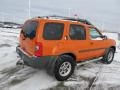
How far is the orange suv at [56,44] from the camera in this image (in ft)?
21.6

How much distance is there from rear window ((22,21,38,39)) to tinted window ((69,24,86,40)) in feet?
4.06

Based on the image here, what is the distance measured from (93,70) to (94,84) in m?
1.91

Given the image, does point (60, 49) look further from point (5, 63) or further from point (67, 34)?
point (5, 63)

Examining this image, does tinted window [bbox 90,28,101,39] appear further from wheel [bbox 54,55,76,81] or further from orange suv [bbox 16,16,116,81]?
wheel [bbox 54,55,76,81]

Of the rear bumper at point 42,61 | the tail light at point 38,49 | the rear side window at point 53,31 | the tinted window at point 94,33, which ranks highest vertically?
the rear side window at point 53,31

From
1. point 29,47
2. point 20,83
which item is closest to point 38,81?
point 20,83

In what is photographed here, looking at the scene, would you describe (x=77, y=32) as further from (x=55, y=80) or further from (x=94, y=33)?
(x=55, y=80)

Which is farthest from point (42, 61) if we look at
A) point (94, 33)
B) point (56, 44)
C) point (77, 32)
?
point (94, 33)

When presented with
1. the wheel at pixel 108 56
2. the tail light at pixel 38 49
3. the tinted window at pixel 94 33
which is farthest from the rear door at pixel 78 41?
the wheel at pixel 108 56

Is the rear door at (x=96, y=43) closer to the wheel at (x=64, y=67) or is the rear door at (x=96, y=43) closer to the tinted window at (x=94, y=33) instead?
the tinted window at (x=94, y=33)

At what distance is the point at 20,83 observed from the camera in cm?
672

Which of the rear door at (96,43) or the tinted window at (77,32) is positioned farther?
the rear door at (96,43)

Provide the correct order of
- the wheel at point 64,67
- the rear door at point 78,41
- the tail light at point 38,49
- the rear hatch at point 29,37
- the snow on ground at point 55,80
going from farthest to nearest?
1. the rear door at point 78,41
2. the wheel at point 64,67
3. the rear hatch at point 29,37
4. the snow on ground at point 55,80
5. the tail light at point 38,49

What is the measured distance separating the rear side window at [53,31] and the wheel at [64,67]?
70cm
